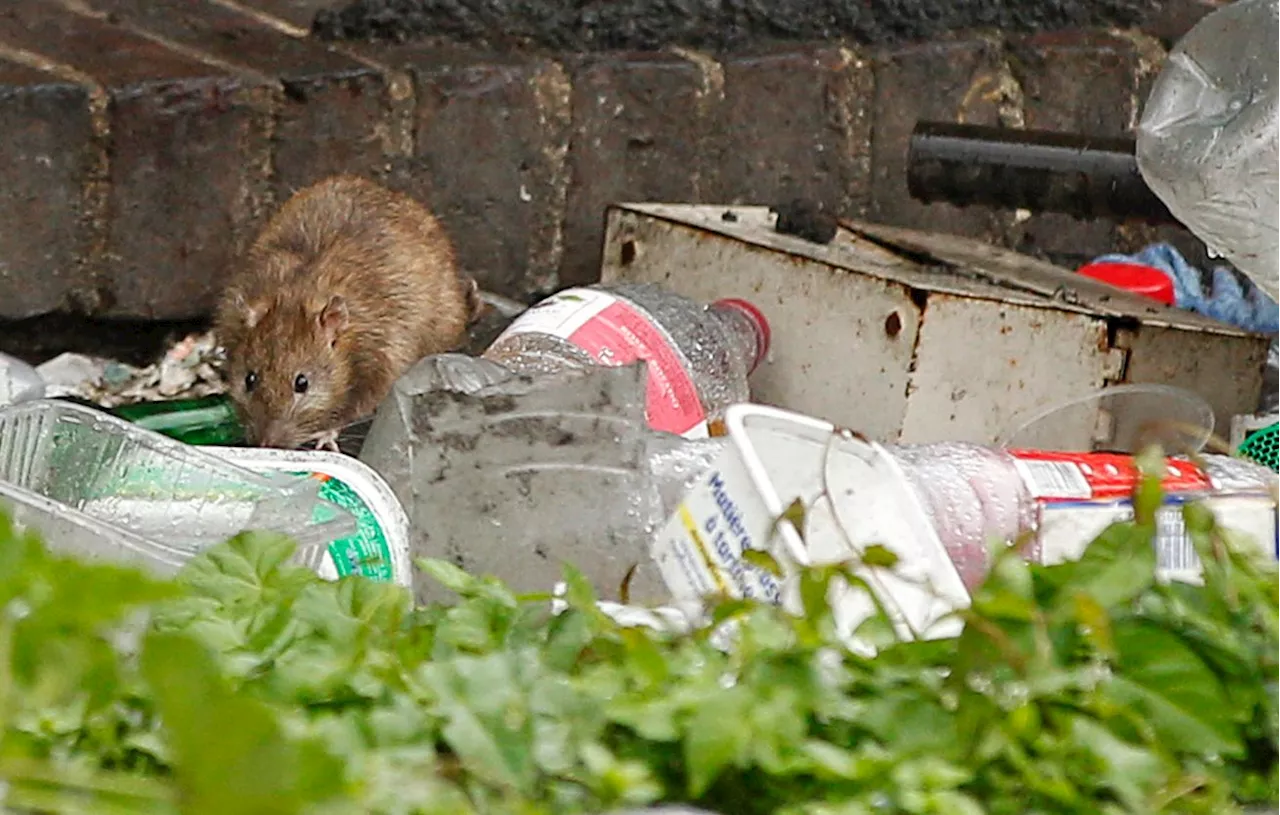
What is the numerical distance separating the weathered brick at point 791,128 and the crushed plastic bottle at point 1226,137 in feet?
2.84

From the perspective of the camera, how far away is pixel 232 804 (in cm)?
52

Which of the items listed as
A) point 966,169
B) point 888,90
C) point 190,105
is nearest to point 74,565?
point 966,169

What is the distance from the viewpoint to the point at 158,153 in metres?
2.93

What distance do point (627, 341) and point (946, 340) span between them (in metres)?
0.44

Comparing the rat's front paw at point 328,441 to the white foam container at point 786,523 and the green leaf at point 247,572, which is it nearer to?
the white foam container at point 786,523

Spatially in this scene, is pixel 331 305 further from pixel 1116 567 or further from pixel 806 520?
pixel 1116 567

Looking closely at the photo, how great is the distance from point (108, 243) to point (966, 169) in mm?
1331

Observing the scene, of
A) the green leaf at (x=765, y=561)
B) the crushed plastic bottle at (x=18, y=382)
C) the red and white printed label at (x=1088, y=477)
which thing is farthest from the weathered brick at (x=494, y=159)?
the green leaf at (x=765, y=561)

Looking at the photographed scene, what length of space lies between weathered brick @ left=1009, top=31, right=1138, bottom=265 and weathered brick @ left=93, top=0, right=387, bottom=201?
1.20 meters

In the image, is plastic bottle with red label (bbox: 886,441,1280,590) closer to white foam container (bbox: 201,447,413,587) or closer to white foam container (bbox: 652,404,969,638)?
white foam container (bbox: 652,404,969,638)

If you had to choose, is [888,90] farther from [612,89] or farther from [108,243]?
[108,243]

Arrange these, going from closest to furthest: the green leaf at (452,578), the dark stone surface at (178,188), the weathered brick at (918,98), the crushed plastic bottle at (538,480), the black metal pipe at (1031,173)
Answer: the green leaf at (452,578), the crushed plastic bottle at (538,480), the black metal pipe at (1031,173), the dark stone surface at (178,188), the weathered brick at (918,98)

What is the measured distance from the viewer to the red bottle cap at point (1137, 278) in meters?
2.99

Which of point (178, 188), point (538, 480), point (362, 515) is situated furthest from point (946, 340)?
point (178, 188)
